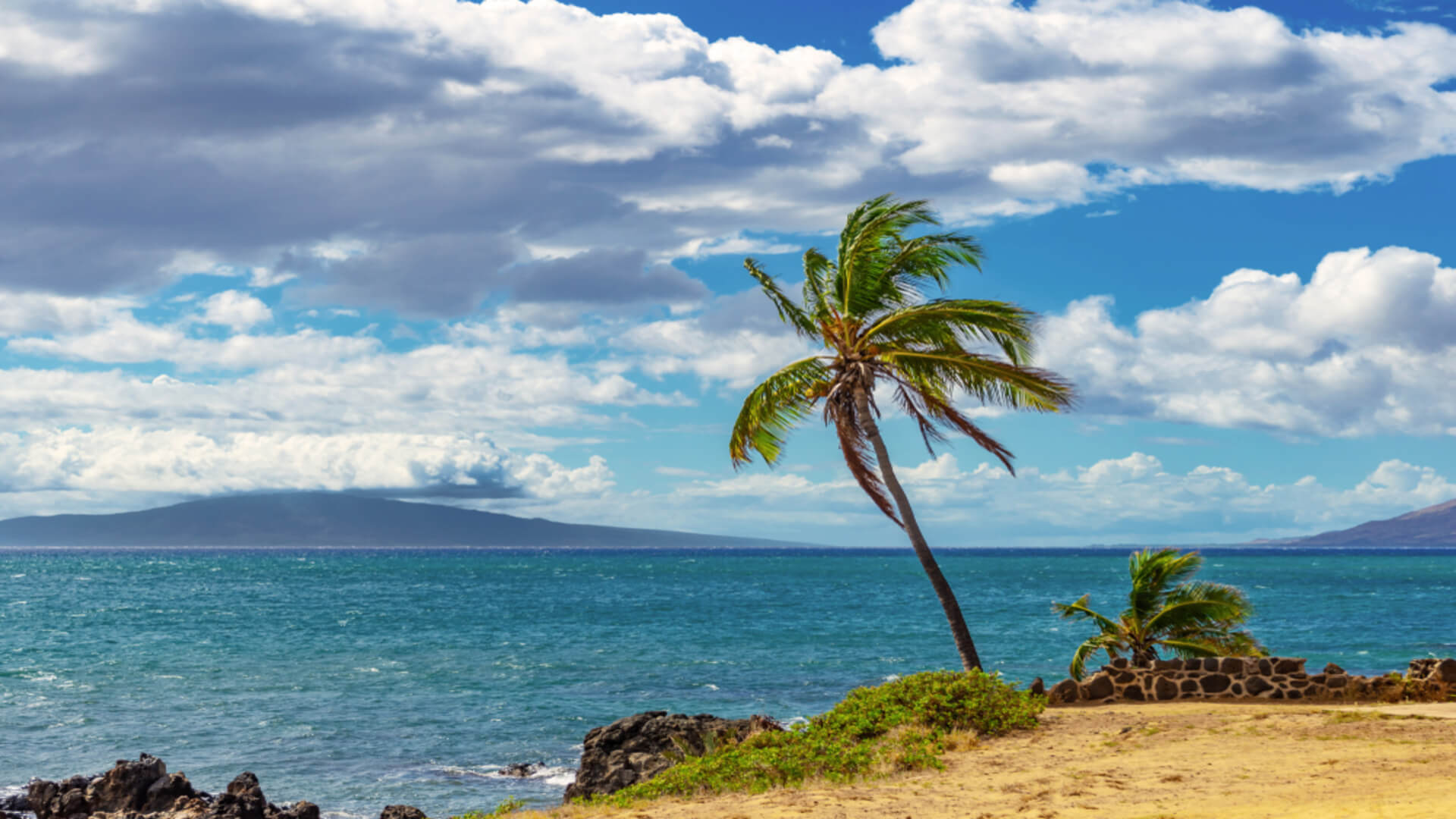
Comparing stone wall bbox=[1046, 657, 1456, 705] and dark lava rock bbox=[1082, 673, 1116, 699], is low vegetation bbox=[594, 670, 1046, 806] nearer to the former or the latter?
dark lava rock bbox=[1082, 673, 1116, 699]

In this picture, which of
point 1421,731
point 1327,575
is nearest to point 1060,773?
point 1421,731

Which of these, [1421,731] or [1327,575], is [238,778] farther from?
[1327,575]

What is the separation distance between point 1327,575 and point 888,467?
416 ft

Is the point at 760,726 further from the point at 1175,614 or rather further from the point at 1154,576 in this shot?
the point at 1175,614

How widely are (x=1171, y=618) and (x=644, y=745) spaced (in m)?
9.46

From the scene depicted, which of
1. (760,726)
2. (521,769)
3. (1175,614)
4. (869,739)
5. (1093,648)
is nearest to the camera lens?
(869,739)

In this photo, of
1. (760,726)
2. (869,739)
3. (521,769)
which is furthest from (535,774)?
(869,739)

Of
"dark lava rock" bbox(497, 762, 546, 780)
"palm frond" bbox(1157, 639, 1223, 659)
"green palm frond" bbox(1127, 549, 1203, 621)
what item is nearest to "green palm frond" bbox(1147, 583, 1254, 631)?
"green palm frond" bbox(1127, 549, 1203, 621)

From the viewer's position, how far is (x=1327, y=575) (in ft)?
416

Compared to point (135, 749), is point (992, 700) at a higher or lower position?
higher

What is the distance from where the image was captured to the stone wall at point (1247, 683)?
17.3 meters

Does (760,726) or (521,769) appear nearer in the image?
(760,726)

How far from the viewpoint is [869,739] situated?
15.2 meters

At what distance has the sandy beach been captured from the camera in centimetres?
1054
